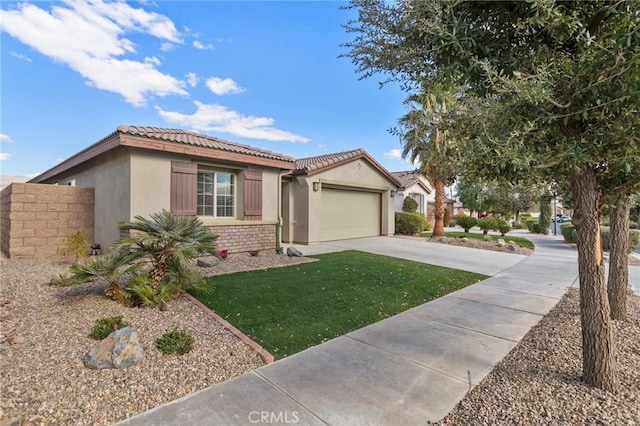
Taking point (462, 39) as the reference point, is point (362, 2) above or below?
above

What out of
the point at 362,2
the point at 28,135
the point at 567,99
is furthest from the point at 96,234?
the point at 567,99

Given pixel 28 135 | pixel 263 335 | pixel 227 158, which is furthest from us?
pixel 28 135

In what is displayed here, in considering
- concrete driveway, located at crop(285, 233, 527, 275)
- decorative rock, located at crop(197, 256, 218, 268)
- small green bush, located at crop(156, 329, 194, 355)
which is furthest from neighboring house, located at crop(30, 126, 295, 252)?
small green bush, located at crop(156, 329, 194, 355)

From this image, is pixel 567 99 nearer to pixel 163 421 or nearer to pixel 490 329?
pixel 490 329

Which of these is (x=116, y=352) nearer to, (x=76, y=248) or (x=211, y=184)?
(x=76, y=248)

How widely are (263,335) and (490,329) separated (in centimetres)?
339

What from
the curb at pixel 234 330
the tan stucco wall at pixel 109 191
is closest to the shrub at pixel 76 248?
the tan stucco wall at pixel 109 191

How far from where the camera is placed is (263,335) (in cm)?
428

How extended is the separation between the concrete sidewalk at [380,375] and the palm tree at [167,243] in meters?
2.54

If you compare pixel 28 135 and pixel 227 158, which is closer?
pixel 227 158

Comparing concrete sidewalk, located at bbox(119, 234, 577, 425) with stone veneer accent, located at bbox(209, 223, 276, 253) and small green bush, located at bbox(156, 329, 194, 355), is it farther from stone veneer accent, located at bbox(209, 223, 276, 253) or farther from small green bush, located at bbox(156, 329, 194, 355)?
stone veneer accent, located at bbox(209, 223, 276, 253)

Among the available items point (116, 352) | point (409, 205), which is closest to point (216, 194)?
point (116, 352)

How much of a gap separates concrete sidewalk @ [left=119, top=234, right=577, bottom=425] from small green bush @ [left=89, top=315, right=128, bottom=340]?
5.53 ft

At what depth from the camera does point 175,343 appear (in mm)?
3734
